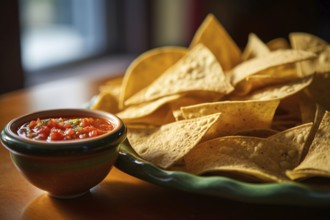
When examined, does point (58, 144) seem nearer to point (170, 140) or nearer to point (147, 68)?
point (170, 140)

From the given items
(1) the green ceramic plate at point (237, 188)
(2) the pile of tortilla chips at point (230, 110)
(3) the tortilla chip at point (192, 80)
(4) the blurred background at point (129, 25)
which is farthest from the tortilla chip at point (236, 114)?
(4) the blurred background at point (129, 25)

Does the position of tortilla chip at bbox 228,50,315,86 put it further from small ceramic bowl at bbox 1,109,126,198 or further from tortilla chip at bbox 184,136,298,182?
small ceramic bowl at bbox 1,109,126,198

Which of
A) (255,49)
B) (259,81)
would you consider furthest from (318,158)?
(255,49)

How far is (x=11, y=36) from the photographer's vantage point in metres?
2.84

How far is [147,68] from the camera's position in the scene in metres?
1.57

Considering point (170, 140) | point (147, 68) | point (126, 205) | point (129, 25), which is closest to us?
point (126, 205)

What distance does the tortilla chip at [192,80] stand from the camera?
1277 millimetres

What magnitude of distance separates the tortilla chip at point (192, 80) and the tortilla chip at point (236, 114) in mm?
104

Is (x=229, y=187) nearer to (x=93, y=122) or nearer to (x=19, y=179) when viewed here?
(x=93, y=122)

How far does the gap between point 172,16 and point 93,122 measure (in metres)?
3.45

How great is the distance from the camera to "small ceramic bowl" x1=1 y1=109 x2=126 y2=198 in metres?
0.94

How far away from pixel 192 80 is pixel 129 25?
3.04 m

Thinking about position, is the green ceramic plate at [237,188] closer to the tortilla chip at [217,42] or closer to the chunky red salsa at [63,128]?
the chunky red salsa at [63,128]

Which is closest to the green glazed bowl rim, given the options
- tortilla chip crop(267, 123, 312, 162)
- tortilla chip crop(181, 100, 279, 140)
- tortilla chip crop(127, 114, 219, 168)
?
tortilla chip crop(127, 114, 219, 168)
